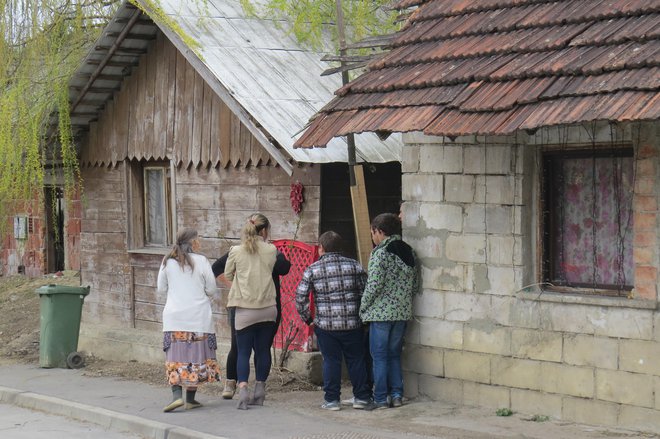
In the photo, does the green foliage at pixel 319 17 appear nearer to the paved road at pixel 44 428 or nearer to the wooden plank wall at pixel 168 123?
the wooden plank wall at pixel 168 123

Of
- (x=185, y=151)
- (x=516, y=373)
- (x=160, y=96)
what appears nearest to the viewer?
(x=516, y=373)

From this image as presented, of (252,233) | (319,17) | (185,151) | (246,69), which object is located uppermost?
(319,17)

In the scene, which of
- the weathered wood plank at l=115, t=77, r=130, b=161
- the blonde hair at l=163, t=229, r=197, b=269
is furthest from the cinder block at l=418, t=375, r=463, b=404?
the weathered wood plank at l=115, t=77, r=130, b=161

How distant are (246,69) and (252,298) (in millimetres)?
3337

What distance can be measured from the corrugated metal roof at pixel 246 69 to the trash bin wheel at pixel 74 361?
3.19 meters

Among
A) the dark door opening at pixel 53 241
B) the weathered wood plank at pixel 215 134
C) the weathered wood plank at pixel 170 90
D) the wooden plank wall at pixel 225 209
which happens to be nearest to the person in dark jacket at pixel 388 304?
the wooden plank wall at pixel 225 209

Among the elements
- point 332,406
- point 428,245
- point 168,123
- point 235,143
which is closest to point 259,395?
point 332,406

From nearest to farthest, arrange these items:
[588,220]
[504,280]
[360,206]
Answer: [588,220]
[504,280]
[360,206]

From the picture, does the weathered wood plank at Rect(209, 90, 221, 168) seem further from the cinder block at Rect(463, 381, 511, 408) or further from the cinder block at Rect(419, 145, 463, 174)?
the cinder block at Rect(463, 381, 511, 408)

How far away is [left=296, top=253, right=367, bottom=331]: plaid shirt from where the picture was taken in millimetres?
10109

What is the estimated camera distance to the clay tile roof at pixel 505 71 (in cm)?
802

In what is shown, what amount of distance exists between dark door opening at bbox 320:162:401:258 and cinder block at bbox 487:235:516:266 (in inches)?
92.0

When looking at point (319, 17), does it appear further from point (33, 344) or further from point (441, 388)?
point (33, 344)

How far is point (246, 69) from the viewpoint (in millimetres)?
12594
